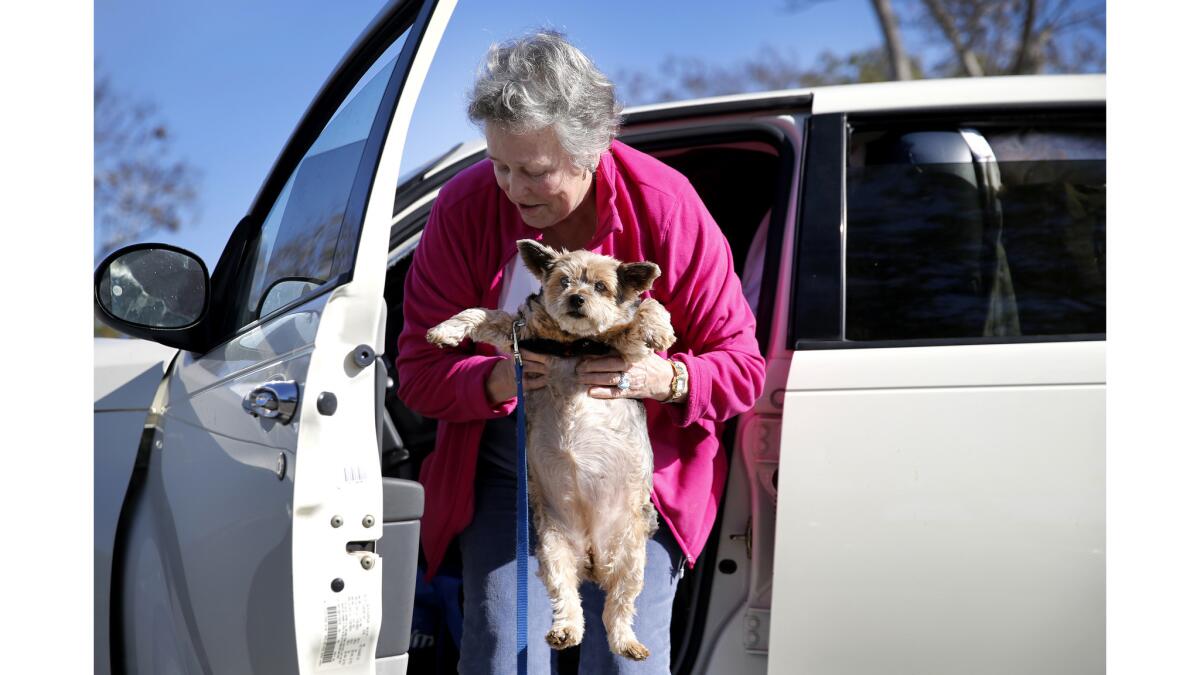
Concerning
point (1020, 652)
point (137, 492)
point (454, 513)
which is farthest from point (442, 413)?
point (1020, 652)

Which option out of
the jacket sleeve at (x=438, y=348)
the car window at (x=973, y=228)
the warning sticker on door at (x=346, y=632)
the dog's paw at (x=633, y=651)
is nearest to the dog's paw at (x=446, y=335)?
the jacket sleeve at (x=438, y=348)

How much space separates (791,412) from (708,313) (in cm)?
34

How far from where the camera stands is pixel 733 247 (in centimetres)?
391

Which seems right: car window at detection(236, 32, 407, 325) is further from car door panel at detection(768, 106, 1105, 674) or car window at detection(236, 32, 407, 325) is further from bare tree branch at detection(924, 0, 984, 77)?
bare tree branch at detection(924, 0, 984, 77)

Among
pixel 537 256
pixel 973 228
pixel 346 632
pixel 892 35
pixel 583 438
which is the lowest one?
pixel 346 632

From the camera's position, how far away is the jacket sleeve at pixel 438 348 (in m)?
2.49

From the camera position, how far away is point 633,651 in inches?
95.2

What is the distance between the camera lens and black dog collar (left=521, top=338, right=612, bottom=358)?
2.49 m

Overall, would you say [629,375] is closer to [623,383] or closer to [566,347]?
[623,383]

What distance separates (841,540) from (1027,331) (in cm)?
82

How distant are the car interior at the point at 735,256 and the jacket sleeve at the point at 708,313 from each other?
39 cm

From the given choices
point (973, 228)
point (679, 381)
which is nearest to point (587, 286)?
point (679, 381)

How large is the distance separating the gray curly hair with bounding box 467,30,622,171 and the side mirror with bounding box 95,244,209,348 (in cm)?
80

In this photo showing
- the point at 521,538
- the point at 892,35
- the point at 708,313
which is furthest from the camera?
the point at 892,35
